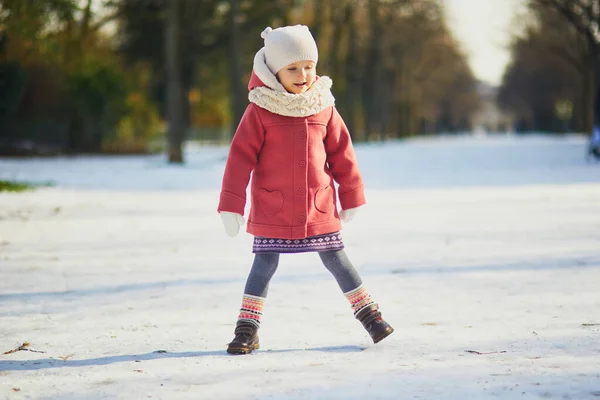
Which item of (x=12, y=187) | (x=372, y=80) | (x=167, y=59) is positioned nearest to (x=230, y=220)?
(x=12, y=187)

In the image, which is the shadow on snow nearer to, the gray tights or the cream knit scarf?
the gray tights

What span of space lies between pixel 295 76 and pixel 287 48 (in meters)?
0.13

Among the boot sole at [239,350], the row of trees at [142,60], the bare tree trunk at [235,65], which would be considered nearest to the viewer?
the boot sole at [239,350]

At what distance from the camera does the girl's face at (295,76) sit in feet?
14.8

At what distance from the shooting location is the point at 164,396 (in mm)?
3596

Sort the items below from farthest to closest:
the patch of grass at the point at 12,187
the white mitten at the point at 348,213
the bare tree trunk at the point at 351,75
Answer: the bare tree trunk at the point at 351,75
the patch of grass at the point at 12,187
the white mitten at the point at 348,213

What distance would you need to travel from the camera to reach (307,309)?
5527mm

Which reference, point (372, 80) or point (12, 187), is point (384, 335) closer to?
point (12, 187)

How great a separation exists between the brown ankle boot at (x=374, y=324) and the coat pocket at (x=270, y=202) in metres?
0.65

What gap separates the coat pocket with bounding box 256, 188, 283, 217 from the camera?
175 inches

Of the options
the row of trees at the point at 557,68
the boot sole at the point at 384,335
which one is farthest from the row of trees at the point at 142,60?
the boot sole at the point at 384,335

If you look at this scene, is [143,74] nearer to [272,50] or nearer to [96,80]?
[96,80]

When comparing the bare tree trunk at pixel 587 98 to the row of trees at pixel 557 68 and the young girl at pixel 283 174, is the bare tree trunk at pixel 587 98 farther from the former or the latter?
the young girl at pixel 283 174

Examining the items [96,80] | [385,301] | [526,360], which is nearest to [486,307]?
[385,301]
